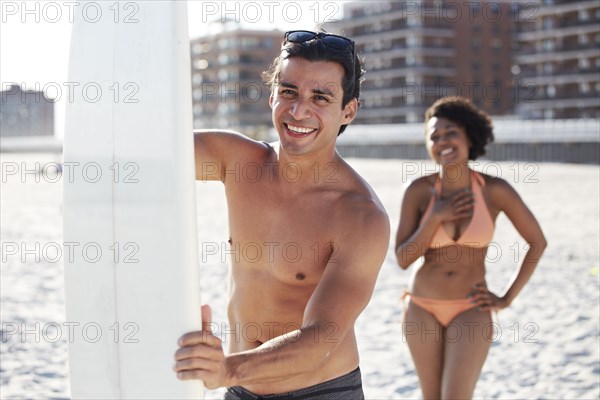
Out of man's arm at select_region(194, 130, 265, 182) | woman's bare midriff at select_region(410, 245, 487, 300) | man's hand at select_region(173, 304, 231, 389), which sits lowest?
woman's bare midriff at select_region(410, 245, 487, 300)

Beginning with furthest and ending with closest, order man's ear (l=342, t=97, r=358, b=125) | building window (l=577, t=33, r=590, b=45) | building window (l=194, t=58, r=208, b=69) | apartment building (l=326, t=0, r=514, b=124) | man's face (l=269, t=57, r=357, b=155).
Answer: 1. building window (l=194, t=58, r=208, b=69)
2. apartment building (l=326, t=0, r=514, b=124)
3. building window (l=577, t=33, r=590, b=45)
4. man's ear (l=342, t=97, r=358, b=125)
5. man's face (l=269, t=57, r=357, b=155)

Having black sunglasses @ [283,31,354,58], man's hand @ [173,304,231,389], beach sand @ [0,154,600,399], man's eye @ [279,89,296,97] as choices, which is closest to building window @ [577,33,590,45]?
beach sand @ [0,154,600,399]

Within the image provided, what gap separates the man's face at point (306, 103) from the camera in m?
2.43

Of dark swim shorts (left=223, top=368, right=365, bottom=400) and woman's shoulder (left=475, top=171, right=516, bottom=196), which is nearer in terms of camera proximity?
dark swim shorts (left=223, top=368, right=365, bottom=400)

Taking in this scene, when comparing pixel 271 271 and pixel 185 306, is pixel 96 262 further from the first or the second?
pixel 271 271

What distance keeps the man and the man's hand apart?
0.23 metres

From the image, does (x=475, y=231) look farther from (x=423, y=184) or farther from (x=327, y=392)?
(x=327, y=392)

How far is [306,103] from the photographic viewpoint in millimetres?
2432

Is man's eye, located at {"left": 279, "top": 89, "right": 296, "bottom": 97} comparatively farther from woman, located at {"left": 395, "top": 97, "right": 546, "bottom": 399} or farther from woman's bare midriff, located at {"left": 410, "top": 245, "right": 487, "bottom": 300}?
woman's bare midriff, located at {"left": 410, "top": 245, "right": 487, "bottom": 300}

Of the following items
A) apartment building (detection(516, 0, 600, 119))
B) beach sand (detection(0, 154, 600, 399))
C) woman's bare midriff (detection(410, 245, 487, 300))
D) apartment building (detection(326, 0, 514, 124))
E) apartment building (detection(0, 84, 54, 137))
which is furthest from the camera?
apartment building (detection(326, 0, 514, 124))

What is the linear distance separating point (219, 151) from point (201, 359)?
1067mm

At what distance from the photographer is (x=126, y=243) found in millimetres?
1763

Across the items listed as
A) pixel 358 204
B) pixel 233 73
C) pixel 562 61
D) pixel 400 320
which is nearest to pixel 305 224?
pixel 358 204

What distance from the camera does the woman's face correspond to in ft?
14.7
